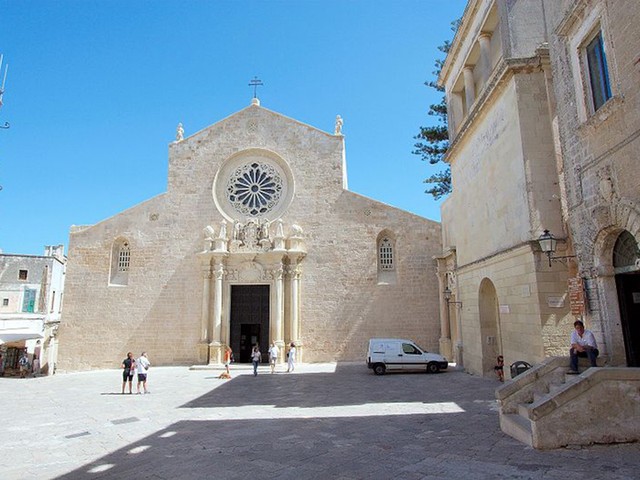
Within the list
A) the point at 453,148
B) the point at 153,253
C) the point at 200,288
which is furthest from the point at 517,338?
the point at 153,253

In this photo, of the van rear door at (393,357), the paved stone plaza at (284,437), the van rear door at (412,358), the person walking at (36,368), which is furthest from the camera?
the person walking at (36,368)

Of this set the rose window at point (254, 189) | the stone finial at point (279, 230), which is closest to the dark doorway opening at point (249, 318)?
the stone finial at point (279, 230)

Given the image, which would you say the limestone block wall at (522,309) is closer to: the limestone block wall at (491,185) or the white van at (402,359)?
the limestone block wall at (491,185)

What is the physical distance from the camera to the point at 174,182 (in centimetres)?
2173

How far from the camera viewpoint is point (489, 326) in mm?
12922

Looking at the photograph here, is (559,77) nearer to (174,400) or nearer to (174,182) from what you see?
(174,400)

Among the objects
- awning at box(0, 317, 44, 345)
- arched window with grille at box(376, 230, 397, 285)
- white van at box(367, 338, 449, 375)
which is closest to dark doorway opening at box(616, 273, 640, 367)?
white van at box(367, 338, 449, 375)

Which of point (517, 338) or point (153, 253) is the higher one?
point (153, 253)

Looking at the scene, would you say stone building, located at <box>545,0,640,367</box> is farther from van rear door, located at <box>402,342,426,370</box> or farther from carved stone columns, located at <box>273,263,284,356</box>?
carved stone columns, located at <box>273,263,284,356</box>

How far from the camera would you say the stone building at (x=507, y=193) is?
9.60m

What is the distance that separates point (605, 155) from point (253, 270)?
15961mm

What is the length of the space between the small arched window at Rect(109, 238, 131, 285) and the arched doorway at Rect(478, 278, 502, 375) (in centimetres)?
1615

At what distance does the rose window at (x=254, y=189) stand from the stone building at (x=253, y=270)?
7 cm

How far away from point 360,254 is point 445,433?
13.8 meters
